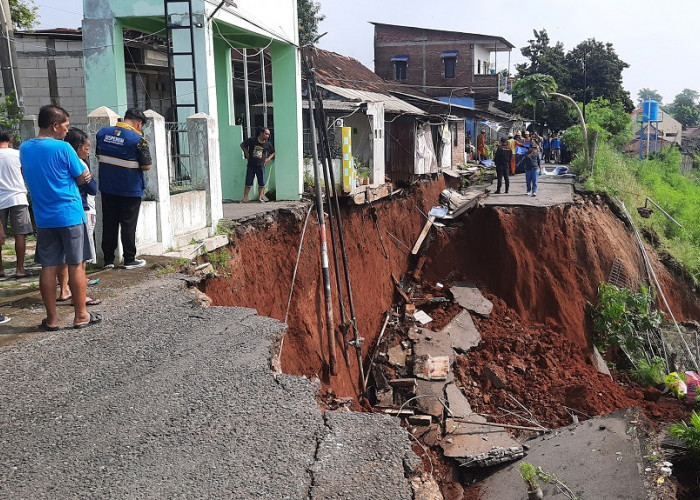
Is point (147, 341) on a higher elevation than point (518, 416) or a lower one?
higher

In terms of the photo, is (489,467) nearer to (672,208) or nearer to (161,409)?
(161,409)

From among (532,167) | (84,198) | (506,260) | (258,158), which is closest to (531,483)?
(84,198)

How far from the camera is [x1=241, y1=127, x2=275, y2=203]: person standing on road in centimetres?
1203

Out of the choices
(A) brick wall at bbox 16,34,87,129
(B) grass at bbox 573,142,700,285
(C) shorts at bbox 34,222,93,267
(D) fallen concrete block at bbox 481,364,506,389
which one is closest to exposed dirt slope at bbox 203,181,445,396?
(D) fallen concrete block at bbox 481,364,506,389

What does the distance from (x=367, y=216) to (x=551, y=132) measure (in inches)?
1051

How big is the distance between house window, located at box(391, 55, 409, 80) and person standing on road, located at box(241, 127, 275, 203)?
88.6 feet

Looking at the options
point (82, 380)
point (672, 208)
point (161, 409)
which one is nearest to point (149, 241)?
point (82, 380)

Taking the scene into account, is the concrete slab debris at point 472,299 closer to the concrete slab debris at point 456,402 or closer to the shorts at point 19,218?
the concrete slab debris at point 456,402

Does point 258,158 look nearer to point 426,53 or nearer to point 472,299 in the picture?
point 472,299

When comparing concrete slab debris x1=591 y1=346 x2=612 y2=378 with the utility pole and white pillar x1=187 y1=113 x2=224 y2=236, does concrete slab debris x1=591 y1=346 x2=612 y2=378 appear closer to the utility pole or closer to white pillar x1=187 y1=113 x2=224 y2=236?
white pillar x1=187 y1=113 x2=224 y2=236

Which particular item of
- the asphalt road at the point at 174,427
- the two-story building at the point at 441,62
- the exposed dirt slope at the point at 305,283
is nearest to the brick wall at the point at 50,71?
the exposed dirt slope at the point at 305,283

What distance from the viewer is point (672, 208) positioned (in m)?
23.2

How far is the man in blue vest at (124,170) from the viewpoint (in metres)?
6.93

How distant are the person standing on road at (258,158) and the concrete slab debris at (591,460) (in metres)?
6.51
